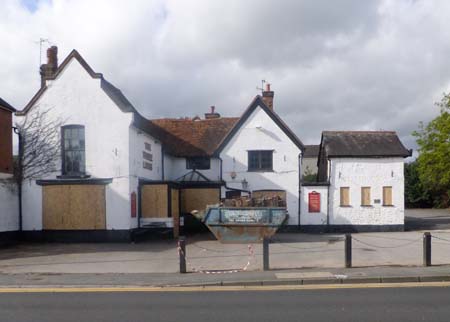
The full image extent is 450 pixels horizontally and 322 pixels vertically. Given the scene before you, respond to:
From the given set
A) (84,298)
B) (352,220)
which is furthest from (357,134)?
(84,298)

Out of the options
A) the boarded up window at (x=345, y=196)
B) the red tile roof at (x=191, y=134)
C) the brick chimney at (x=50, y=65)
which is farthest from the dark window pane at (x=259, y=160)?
the brick chimney at (x=50, y=65)

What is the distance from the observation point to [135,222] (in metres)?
22.6

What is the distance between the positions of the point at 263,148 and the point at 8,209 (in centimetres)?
1355

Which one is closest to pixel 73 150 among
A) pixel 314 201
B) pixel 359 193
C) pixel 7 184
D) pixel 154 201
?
pixel 7 184

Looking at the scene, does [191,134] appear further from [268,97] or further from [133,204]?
[133,204]

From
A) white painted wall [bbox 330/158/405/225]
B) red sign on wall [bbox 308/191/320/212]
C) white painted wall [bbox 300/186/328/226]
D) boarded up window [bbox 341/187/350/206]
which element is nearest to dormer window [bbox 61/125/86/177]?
white painted wall [bbox 300/186/328/226]

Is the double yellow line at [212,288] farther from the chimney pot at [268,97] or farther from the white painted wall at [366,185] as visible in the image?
the chimney pot at [268,97]

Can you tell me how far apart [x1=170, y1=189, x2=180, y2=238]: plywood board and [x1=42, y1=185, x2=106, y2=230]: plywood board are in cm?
336

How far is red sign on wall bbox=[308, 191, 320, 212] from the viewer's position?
27.6 metres

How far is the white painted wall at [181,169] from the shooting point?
28.9 meters

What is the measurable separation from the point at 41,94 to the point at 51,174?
363 centimetres

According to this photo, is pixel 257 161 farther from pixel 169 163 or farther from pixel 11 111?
pixel 11 111

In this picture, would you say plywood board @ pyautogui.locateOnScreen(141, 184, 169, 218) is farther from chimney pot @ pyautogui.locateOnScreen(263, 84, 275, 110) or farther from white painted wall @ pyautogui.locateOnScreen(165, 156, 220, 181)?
chimney pot @ pyautogui.locateOnScreen(263, 84, 275, 110)

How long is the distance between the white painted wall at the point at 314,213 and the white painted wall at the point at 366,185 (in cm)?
34
